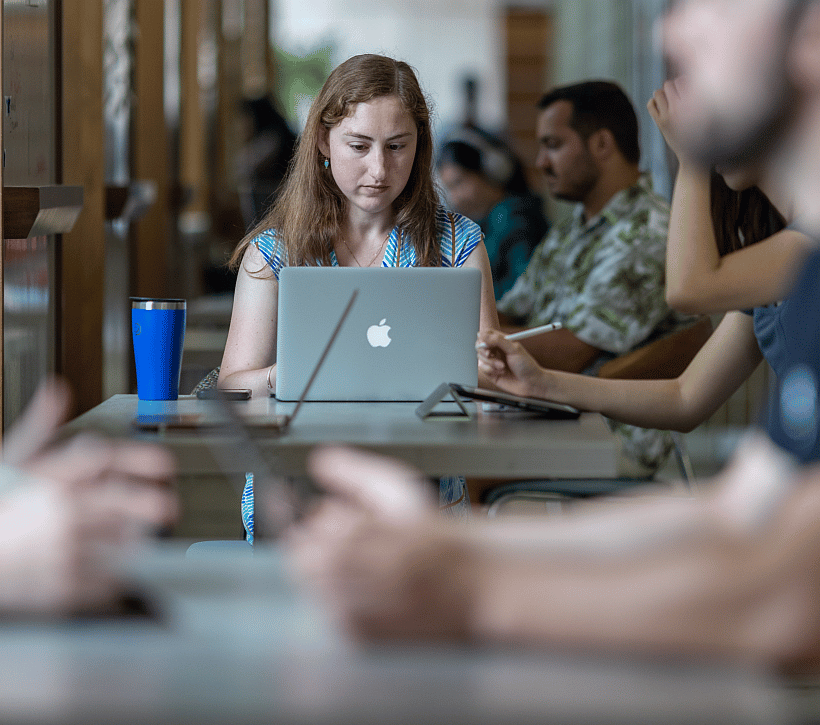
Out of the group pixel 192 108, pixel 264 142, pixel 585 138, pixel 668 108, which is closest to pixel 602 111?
pixel 585 138

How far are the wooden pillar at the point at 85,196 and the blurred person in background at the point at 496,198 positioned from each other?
4.52 feet

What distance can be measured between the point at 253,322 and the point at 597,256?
49.1 inches

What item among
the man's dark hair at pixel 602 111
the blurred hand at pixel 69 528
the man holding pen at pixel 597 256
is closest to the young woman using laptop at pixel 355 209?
the man holding pen at pixel 597 256

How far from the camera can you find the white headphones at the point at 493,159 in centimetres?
442

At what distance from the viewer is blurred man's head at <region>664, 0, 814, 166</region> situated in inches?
31.0

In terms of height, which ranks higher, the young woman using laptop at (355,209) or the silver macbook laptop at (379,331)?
the young woman using laptop at (355,209)

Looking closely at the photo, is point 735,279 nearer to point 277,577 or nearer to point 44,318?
point 277,577

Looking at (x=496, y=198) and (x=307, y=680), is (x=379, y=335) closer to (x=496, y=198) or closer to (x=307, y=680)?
(x=307, y=680)

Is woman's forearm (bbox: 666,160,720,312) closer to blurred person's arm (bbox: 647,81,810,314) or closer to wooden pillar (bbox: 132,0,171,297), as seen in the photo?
blurred person's arm (bbox: 647,81,810,314)

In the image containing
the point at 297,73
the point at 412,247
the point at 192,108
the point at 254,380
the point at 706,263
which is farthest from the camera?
the point at 297,73

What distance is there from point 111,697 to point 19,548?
0.66ft

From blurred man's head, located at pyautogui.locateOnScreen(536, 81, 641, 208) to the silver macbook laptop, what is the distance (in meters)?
1.60

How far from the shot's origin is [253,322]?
2109mm

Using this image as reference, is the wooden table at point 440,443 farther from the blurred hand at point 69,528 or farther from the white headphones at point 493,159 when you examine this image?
the white headphones at point 493,159
